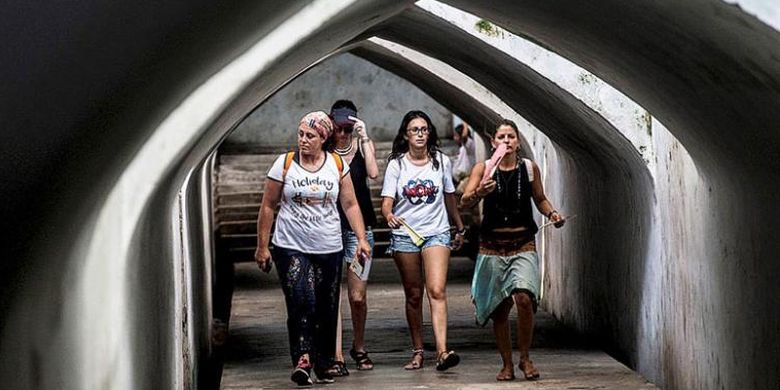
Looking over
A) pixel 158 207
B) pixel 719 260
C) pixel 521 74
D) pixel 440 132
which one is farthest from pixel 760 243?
pixel 440 132

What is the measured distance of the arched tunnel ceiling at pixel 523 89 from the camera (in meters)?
11.6

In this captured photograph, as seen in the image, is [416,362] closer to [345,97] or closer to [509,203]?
[509,203]

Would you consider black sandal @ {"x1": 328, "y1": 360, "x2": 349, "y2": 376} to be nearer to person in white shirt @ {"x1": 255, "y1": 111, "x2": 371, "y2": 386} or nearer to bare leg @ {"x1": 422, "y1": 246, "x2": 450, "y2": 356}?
person in white shirt @ {"x1": 255, "y1": 111, "x2": 371, "y2": 386}

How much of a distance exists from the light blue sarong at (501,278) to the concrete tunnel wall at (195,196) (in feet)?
3.03

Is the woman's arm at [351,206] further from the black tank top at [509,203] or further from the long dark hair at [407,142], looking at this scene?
the black tank top at [509,203]

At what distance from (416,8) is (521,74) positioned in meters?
0.94

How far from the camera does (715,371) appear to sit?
30.0ft

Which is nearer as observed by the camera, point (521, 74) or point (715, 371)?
point (715, 371)

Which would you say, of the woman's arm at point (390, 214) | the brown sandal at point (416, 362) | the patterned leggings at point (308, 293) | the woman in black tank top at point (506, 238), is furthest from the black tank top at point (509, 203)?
the brown sandal at point (416, 362)

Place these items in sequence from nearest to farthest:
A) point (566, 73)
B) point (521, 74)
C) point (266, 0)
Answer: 1. point (266, 0)
2. point (566, 73)
3. point (521, 74)

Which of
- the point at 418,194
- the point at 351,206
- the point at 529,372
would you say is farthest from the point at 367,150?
the point at 529,372

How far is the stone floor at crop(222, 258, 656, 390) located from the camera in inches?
404

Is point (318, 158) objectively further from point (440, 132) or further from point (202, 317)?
point (440, 132)

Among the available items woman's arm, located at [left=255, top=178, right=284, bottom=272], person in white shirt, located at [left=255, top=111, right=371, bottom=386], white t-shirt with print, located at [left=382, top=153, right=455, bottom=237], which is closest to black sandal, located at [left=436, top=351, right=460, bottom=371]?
white t-shirt with print, located at [left=382, top=153, right=455, bottom=237]
